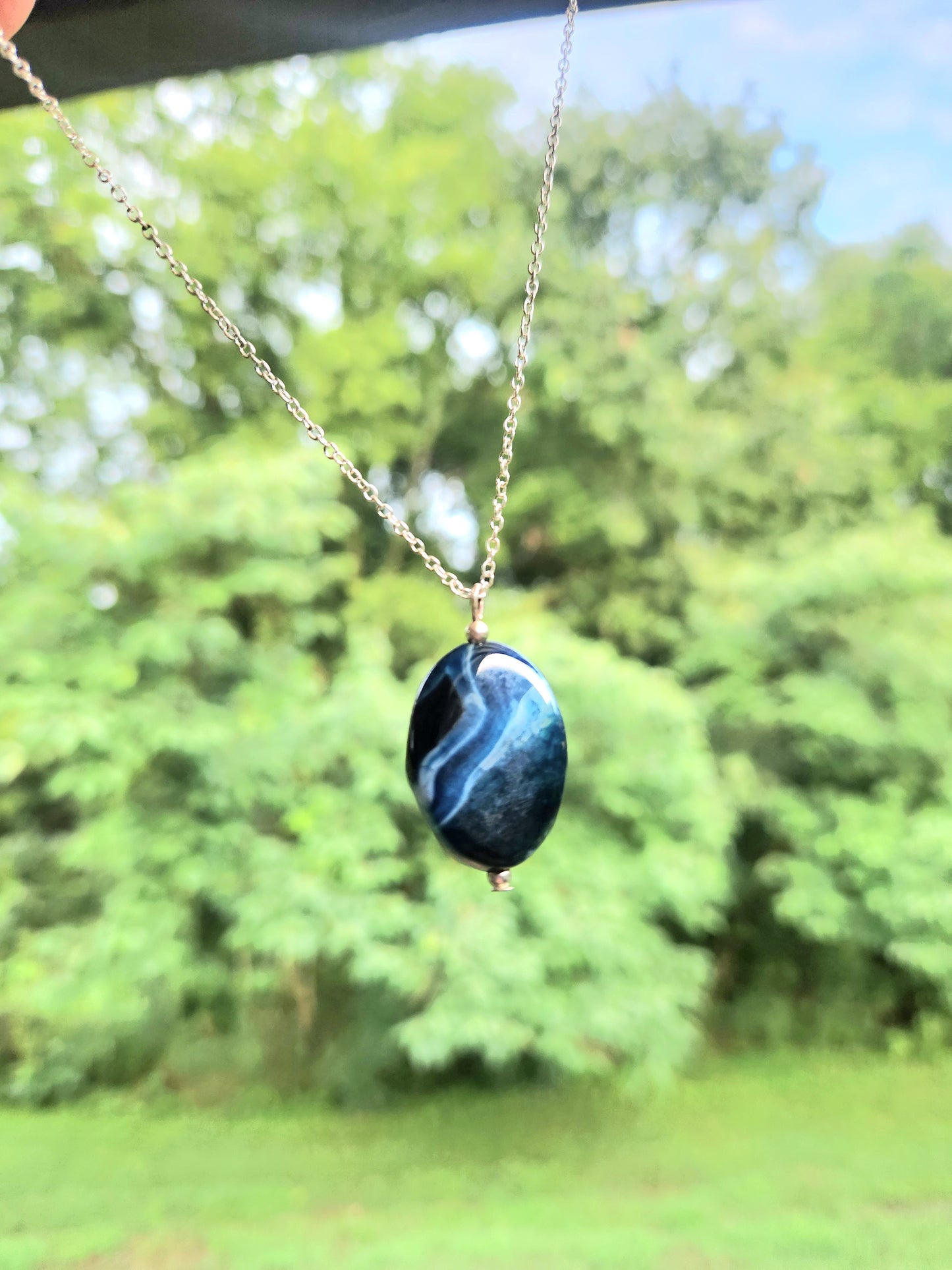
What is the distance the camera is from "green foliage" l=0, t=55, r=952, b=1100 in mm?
2324

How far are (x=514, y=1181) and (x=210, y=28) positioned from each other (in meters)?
2.38

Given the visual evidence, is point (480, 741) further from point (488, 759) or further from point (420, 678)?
point (420, 678)

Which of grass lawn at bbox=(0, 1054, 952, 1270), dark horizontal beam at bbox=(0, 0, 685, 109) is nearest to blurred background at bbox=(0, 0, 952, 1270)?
grass lawn at bbox=(0, 1054, 952, 1270)

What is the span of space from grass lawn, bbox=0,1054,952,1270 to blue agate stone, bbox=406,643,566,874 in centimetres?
170

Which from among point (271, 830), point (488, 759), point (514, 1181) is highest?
point (488, 759)

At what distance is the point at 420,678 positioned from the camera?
2.48 meters

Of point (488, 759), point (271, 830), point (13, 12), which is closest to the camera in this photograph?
point (488, 759)

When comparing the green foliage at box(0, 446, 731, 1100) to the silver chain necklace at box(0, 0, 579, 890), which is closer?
the silver chain necklace at box(0, 0, 579, 890)

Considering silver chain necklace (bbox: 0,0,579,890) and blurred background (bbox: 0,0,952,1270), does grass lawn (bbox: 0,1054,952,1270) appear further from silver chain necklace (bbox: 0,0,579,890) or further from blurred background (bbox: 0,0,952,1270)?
silver chain necklace (bbox: 0,0,579,890)

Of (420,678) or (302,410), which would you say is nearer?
(302,410)

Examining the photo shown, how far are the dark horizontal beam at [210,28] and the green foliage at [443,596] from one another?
139 centimetres

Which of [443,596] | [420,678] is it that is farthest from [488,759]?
[443,596]

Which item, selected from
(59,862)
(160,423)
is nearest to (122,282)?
(160,423)

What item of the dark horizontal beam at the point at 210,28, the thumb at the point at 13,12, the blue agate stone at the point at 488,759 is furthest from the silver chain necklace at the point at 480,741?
the dark horizontal beam at the point at 210,28
